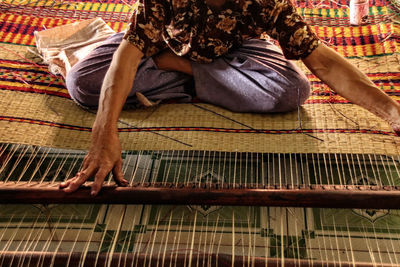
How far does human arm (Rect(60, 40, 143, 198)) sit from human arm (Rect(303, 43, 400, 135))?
0.70 m

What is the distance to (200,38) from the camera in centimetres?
164

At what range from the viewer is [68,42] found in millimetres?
2180

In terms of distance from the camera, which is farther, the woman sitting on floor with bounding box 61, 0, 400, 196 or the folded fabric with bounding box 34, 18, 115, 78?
the folded fabric with bounding box 34, 18, 115, 78

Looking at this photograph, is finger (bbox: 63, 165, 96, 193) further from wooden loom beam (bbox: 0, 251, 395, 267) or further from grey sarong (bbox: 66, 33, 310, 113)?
grey sarong (bbox: 66, 33, 310, 113)

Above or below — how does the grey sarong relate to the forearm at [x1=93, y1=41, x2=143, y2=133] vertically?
below

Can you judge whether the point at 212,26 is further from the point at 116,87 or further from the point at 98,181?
the point at 98,181

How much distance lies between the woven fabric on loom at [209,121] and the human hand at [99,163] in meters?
0.38

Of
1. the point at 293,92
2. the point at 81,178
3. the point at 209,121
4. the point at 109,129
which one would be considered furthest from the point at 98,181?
the point at 293,92

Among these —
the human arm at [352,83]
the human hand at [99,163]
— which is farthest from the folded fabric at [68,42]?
the human arm at [352,83]

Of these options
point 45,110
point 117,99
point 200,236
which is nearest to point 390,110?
point 200,236

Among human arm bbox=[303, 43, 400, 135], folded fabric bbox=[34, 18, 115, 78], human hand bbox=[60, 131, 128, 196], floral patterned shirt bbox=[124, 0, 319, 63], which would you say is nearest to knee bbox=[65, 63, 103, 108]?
folded fabric bbox=[34, 18, 115, 78]

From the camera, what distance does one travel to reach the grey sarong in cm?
173

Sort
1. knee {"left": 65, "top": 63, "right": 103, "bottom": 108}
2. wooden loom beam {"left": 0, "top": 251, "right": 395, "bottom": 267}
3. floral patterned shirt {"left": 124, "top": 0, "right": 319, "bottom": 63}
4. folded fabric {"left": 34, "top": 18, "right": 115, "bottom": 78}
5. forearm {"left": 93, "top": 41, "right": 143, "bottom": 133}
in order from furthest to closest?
folded fabric {"left": 34, "top": 18, "right": 115, "bottom": 78} → knee {"left": 65, "top": 63, "right": 103, "bottom": 108} → floral patterned shirt {"left": 124, "top": 0, "right": 319, "bottom": 63} → forearm {"left": 93, "top": 41, "right": 143, "bottom": 133} → wooden loom beam {"left": 0, "top": 251, "right": 395, "bottom": 267}

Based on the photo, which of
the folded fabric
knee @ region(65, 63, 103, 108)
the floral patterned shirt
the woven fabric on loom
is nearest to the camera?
the floral patterned shirt
